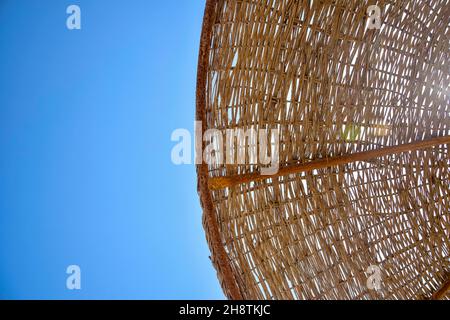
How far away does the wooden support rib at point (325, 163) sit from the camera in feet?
3.07

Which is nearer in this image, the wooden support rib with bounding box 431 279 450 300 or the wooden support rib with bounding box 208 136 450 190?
the wooden support rib with bounding box 208 136 450 190

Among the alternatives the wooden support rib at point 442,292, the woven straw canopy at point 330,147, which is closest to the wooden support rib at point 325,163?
the woven straw canopy at point 330,147

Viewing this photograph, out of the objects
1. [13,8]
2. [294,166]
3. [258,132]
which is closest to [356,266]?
[294,166]

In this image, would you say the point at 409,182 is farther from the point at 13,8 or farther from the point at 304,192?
the point at 13,8

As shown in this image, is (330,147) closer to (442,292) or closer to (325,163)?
(325,163)

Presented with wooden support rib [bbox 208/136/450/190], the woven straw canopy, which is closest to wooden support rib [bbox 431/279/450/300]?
the woven straw canopy

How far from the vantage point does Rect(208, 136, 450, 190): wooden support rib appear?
937 millimetres

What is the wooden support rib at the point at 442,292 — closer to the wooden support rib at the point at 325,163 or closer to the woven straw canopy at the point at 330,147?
the woven straw canopy at the point at 330,147

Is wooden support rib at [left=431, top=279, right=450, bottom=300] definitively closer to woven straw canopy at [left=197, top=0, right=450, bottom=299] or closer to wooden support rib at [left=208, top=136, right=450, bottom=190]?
woven straw canopy at [left=197, top=0, right=450, bottom=299]

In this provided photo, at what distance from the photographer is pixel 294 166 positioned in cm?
111

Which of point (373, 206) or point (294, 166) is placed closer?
point (294, 166)

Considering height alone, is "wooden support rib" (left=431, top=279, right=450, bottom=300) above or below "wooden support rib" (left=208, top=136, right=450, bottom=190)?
below

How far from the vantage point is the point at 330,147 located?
47.9 inches

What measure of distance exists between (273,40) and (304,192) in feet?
1.25
